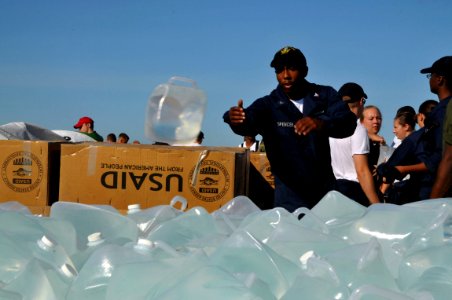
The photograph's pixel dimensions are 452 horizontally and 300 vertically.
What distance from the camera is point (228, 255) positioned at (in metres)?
1.40

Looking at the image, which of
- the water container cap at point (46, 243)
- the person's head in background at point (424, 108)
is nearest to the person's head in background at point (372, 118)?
the person's head in background at point (424, 108)

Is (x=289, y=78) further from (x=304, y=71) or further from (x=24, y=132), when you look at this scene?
(x=24, y=132)

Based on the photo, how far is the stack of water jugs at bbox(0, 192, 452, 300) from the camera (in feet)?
4.11

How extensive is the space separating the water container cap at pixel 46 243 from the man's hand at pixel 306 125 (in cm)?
140

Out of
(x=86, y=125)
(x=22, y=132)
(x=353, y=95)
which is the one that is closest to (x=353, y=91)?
(x=353, y=95)

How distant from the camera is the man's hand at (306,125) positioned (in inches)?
107

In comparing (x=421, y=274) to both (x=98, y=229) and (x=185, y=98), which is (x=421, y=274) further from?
(x=185, y=98)

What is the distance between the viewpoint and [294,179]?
299 centimetres

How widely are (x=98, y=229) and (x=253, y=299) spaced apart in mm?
742

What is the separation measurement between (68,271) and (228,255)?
348 mm

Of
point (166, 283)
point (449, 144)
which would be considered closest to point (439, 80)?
point (449, 144)

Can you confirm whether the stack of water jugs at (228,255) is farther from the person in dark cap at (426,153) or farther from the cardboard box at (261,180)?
the cardboard box at (261,180)

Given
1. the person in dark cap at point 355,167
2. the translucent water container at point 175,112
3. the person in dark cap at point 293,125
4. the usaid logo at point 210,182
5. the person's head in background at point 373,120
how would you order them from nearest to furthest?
the translucent water container at point 175,112, the person in dark cap at point 293,125, the person in dark cap at point 355,167, the usaid logo at point 210,182, the person's head in background at point 373,120

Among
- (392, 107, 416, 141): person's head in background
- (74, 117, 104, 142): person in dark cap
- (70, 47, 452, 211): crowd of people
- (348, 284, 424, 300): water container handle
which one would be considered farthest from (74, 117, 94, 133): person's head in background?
(348, 284, 424, 300): water container handle
